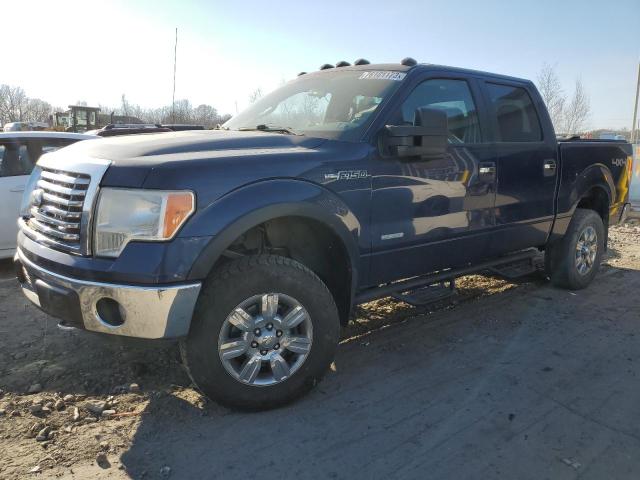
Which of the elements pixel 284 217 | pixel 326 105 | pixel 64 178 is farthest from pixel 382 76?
pixel 64 178

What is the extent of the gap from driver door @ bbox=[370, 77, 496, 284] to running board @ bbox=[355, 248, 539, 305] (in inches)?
3.1

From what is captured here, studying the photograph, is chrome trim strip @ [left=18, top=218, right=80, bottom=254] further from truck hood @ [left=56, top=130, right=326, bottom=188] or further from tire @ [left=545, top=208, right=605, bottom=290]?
tire @ [left=545, top=208, right=605, bottom=290]

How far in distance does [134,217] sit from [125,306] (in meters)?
0.44

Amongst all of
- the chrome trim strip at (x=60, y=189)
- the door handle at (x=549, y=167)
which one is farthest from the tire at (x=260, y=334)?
the door handle at (x=549, y=167)

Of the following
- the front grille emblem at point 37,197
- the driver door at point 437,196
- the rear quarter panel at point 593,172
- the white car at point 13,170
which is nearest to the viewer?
the front grille emblem at point 37,197

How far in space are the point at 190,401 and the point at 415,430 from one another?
52.9 inches

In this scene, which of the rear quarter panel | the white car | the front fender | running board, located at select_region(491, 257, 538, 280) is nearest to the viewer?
the front fender

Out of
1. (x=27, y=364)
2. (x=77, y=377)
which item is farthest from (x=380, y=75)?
(x=27, y=364)

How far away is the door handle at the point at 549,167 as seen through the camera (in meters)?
4.78

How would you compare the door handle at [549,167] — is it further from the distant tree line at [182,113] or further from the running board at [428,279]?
the distant tree line at [182,113]

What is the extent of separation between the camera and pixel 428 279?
3969mm

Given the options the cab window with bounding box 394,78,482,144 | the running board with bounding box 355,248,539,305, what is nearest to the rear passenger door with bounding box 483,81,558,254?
the running board with bounding box 355,248,539,305

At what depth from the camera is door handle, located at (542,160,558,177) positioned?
4777 millimetres

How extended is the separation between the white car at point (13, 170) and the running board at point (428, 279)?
4.41m
